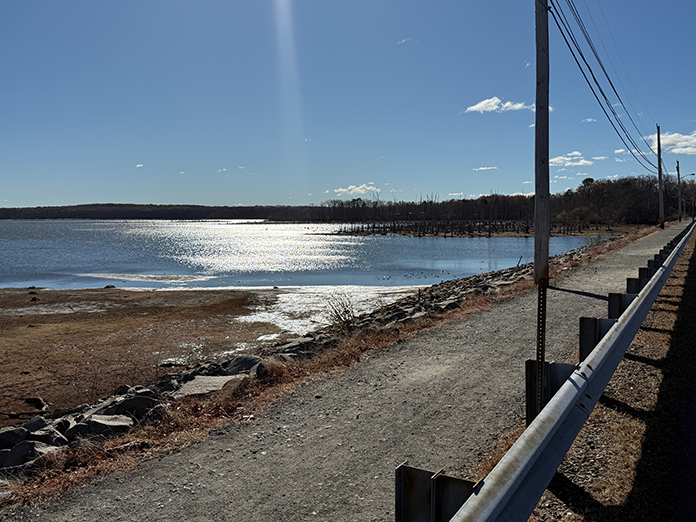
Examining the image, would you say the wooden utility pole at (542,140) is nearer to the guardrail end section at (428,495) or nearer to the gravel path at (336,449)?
the gravel path at (336,449)

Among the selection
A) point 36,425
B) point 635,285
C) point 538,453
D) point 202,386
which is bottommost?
point 36,425

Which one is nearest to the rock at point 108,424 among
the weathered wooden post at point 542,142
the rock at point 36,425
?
the rock at point 36,425

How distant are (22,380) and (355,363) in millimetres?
8879

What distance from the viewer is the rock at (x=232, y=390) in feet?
19.7

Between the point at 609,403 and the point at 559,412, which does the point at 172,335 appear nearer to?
the point at 609,403

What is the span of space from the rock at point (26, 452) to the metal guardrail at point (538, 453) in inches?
198

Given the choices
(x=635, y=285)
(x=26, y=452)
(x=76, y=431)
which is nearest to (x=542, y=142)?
(x=635, y=285)

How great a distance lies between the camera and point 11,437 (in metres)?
6.49

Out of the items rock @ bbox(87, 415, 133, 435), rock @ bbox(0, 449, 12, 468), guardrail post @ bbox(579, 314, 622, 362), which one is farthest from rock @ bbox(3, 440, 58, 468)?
guardrail post @ bbox(579, 314, 622, 362)

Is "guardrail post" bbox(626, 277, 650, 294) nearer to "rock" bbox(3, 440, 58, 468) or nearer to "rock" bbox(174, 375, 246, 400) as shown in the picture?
"rock" bbox(174, 375, 246, 400)

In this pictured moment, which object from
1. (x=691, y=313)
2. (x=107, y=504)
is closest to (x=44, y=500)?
(x=107, y=504)

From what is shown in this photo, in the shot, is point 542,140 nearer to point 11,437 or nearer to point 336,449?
point 336,449

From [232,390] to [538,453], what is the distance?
4913 millimetres

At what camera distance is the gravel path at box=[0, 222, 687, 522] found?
332 cm
